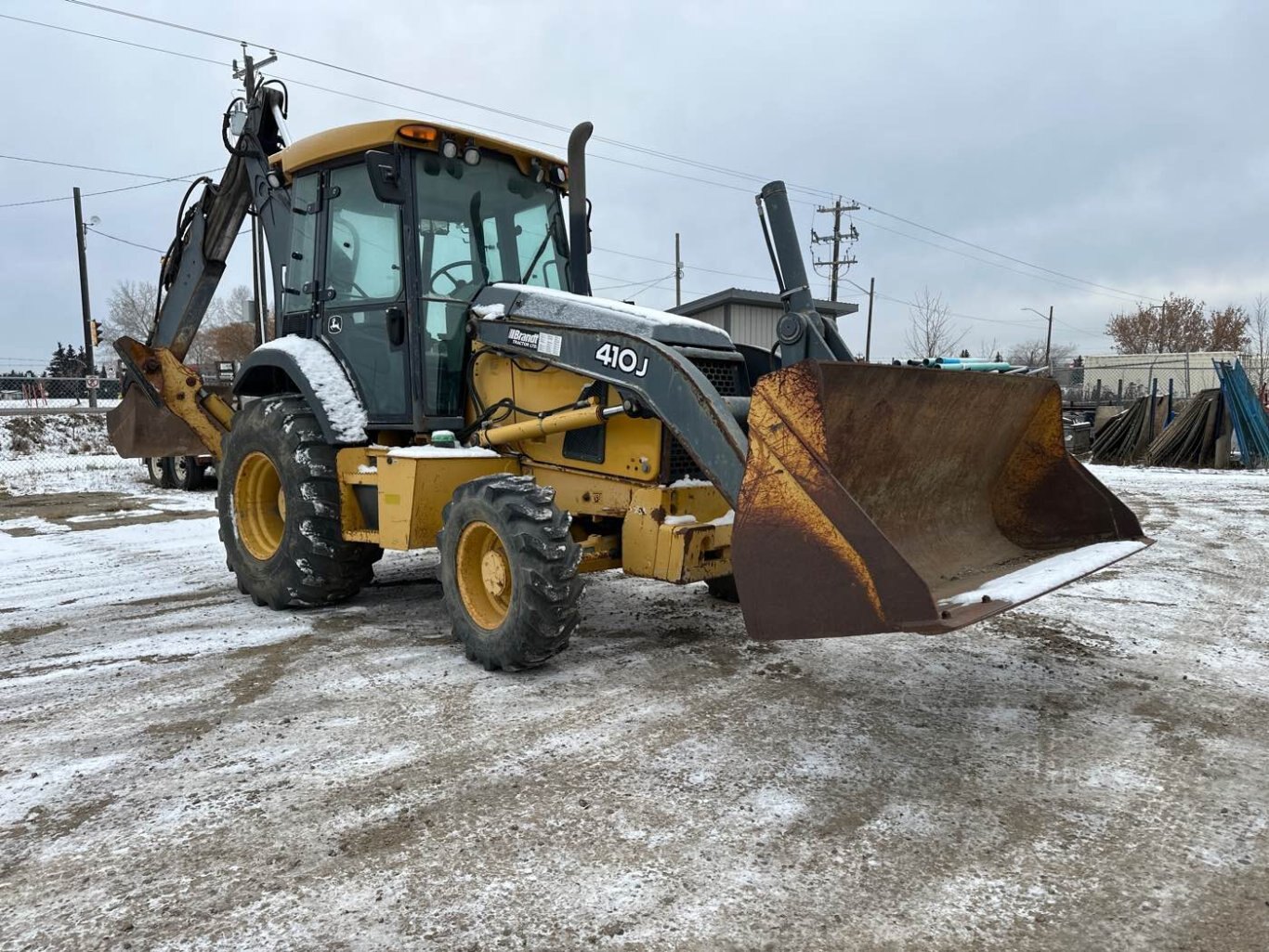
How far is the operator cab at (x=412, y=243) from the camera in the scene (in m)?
5.03

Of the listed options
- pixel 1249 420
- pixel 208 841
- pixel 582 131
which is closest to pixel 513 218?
pixel 582 131

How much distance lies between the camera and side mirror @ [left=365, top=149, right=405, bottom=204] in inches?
186

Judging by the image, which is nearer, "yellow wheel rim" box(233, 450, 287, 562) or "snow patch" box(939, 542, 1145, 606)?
"snow patch" box(939, 542, 1145, 606)

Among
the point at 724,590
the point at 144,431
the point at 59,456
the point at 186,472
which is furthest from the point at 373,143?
the point at 59,456

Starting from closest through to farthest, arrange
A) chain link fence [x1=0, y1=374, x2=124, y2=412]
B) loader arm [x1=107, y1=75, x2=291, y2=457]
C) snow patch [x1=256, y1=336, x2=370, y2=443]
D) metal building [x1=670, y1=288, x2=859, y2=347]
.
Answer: snow patch [x1=256, y1=336, x2=370, y2=443], loader arm [x1=107, y1=75, x2=291, y2=457], chain link fence [x1=0, y1=374, x2=124, y2=412], metal building [x1=670, y1=288, x2=859, y2=347]

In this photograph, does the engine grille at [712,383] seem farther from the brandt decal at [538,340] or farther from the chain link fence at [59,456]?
A: the chain link fence at [59,456]

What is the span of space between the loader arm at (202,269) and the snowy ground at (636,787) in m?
2.22

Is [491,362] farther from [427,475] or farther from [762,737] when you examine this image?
[762,737]

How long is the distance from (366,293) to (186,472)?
1038 cm

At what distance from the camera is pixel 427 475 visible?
484 centimetres

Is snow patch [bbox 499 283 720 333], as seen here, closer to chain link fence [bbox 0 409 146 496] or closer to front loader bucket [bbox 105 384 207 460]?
front loader bucket [bbox 105 384 207 460]

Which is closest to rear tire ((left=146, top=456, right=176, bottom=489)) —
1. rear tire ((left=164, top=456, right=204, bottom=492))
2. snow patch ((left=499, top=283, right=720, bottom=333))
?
rear tire ((left=164, top=456, right=204, bottom=492))

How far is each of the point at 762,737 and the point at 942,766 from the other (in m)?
0.68

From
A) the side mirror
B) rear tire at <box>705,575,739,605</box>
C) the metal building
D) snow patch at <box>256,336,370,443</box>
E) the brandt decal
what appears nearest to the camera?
the brandt decal
